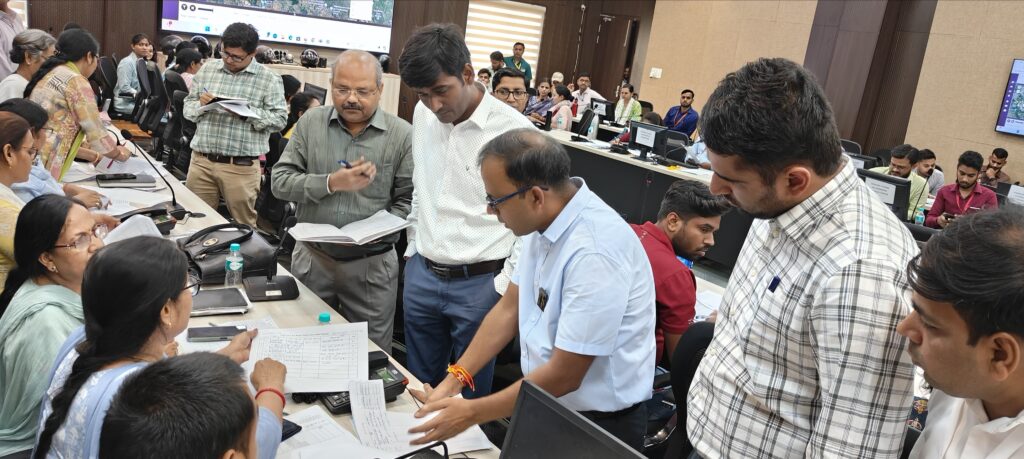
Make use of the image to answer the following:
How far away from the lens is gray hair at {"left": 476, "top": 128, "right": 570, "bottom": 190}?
167 cm

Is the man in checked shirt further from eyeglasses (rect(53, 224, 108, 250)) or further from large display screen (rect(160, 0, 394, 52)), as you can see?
large display screen (rect(160, 0, 394, 52))

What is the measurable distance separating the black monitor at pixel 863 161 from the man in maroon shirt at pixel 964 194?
76 centimetres

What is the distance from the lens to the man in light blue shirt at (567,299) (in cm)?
161

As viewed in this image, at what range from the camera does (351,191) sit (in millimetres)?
2695

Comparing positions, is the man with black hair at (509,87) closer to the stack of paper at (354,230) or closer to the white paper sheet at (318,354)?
the stack of paper at (354,230)

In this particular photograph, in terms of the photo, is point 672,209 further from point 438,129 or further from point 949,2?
point 949,2

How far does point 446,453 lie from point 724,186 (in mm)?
890

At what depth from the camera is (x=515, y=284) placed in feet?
6.61

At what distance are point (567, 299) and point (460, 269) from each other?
967 millimetres

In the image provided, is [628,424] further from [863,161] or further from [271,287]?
[863,161]

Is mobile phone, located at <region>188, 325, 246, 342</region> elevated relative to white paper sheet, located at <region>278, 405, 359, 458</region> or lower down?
elevated

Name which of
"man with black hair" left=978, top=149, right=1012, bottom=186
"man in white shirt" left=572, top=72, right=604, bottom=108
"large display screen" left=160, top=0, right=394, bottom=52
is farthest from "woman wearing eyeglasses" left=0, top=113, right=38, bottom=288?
"man in white shirt" left=572, top=72, right=604, bottom=108

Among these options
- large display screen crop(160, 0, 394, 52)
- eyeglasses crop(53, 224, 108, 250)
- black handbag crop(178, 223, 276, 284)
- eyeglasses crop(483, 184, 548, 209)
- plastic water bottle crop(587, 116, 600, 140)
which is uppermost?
large display screen crop(160, 0, 394, 52)

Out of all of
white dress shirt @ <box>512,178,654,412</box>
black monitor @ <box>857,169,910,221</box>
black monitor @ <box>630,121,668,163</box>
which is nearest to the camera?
white dress shirt @ <box>512,178,654,412</box>
